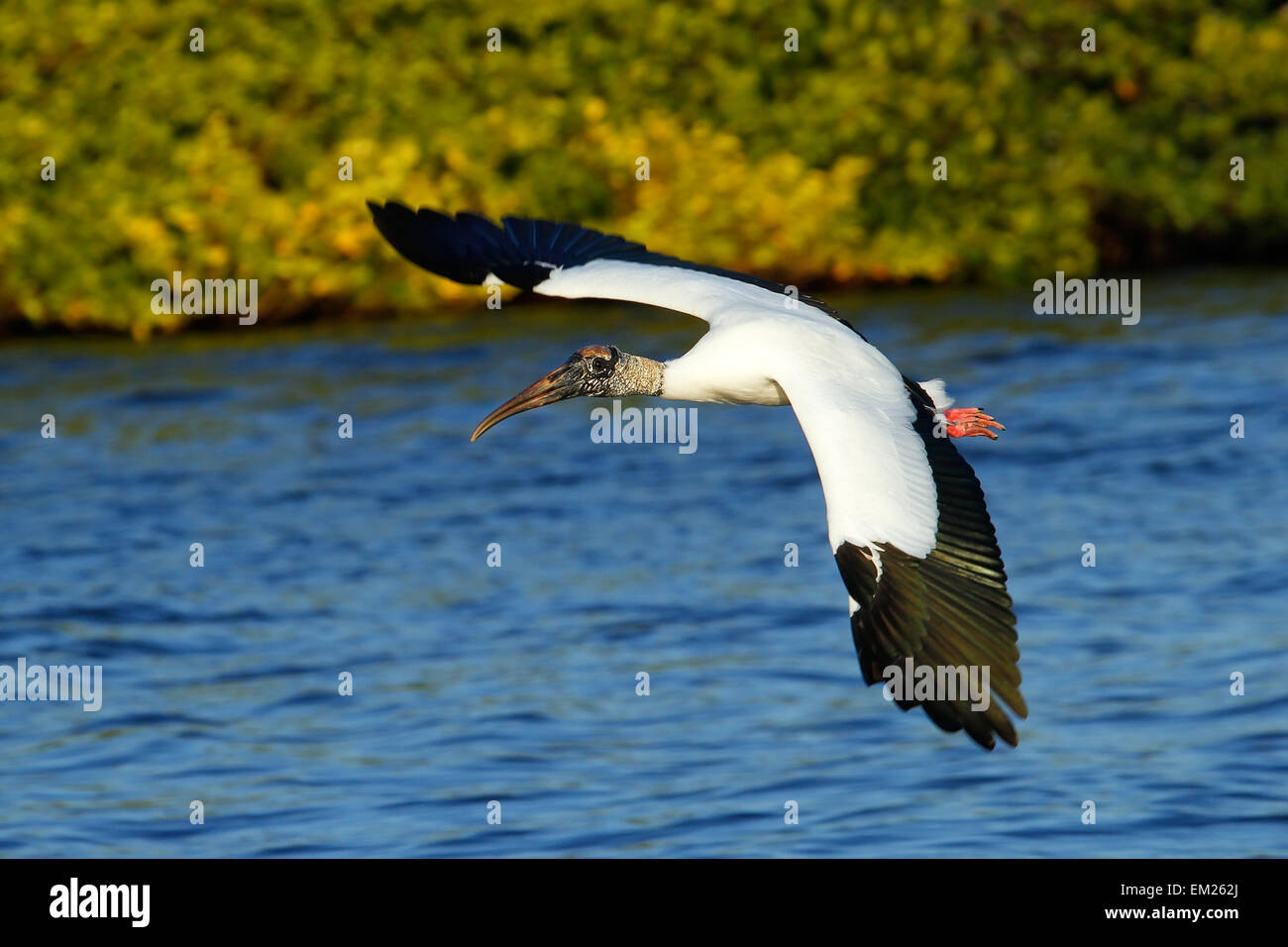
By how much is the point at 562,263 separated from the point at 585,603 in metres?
5.48

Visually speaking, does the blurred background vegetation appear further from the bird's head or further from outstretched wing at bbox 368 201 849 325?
the bird's head

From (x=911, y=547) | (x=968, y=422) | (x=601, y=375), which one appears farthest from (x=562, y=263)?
(x=911, y=547)

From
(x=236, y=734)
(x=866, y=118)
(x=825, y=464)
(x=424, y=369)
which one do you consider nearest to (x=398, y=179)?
(x=424, y=369)

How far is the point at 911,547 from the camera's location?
9188 millimetres

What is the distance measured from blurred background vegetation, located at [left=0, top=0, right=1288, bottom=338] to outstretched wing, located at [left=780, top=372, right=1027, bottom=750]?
56.4 feet

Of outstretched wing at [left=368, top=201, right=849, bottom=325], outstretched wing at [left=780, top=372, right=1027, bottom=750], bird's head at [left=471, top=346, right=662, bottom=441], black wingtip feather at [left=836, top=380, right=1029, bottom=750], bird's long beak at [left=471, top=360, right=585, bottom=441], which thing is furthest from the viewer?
bird's head at [left=471, top=346, right=662, bottom=441]

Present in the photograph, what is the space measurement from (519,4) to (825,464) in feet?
65.4

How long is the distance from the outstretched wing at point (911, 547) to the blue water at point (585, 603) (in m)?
2.84

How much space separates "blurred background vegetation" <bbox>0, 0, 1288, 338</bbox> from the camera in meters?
27.3

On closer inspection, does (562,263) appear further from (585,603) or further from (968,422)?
(585,603)

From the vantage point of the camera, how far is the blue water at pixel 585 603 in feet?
41.5

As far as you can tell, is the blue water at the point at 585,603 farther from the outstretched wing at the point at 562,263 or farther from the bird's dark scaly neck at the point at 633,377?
the outstretched wing at the point at 562,263

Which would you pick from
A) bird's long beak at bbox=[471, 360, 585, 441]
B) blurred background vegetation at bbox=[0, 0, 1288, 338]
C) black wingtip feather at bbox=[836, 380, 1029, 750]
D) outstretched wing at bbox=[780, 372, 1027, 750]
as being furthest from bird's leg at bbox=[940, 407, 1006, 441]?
blurred background vegetation at bbox=[0, 0, 1288, 338]

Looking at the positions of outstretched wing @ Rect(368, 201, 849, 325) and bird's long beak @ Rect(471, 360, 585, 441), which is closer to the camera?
bird's long beak @ Rect(471, 360, 585, 441)
